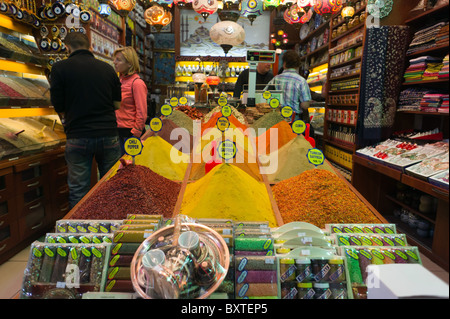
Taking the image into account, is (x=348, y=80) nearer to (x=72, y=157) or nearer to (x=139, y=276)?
(x=72, y=157)

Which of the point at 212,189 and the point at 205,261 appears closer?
the point at 205,261

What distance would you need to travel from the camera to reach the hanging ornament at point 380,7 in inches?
123

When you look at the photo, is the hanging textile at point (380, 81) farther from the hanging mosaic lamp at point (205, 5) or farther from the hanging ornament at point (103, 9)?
the hanging ornament at point (103, 9)

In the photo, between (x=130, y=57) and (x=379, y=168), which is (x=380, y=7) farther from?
(x=130, y=57)

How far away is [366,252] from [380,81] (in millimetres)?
2980

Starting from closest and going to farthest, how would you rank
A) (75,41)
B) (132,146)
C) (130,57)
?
(132,146) < (75,41) < (130,57)

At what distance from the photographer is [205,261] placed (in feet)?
2.28

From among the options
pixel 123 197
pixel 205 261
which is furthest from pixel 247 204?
pixel 205 261

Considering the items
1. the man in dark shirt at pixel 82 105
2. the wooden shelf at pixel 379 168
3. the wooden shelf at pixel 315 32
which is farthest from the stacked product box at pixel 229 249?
the wooden shelf at pixel 315 32

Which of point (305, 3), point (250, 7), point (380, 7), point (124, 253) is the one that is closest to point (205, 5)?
point (250, 7)

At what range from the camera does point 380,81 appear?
338 centimetres

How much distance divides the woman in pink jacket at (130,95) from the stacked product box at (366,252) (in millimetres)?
2058
